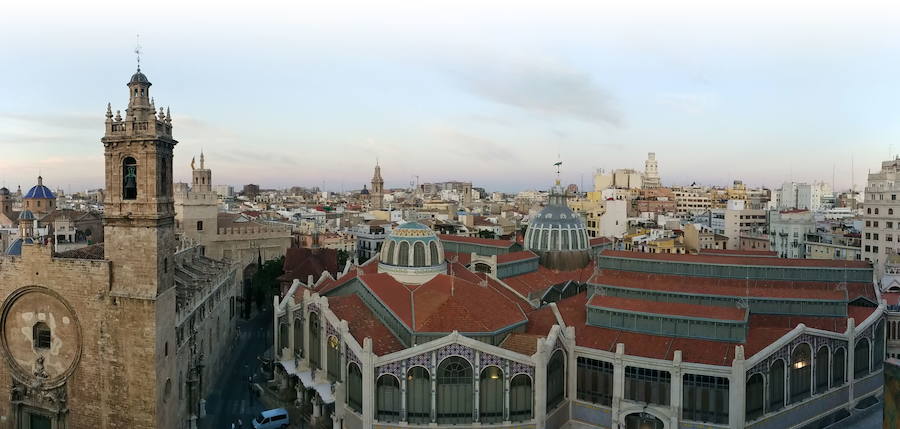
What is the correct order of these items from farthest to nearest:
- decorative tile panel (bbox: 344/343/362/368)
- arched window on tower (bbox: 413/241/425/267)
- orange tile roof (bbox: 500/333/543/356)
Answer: arched window on tower (bbox: 413/241/425/267), orange tile roof (bbox: 500/333/543/356), decorative tile panel (bbox: 344/343/362/368)

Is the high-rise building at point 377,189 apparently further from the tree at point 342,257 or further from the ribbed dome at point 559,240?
the ribbed dome at point 559,240

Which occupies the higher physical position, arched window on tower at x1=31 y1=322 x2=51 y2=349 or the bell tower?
the bell tower

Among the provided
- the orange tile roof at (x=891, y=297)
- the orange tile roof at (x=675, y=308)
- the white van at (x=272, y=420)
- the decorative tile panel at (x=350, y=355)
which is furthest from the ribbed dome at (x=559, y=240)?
the white van at (x=272, y=420)

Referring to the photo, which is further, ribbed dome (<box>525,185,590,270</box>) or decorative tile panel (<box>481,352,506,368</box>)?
ribbed dome (<box>525,185,590,270</box>)

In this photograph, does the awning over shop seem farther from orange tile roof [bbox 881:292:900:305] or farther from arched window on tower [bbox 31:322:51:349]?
orange tile roof [bbox 881:292:900:305]

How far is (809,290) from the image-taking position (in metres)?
43.7

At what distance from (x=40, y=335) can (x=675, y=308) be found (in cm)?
3739

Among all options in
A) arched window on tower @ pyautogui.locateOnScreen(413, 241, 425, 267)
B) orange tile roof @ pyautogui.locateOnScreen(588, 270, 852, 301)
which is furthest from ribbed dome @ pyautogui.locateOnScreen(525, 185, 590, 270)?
arched window on tower @ pyautogui.locateOnScreen(413, 241, 425, 267)

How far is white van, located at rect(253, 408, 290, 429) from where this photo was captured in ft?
131

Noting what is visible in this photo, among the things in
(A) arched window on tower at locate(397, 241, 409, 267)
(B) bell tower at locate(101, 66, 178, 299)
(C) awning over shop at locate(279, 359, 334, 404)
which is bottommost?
(C) awning over shop at locate(279, 359, 334, 404)

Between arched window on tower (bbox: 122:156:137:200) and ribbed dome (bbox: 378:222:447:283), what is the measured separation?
60.1 ft

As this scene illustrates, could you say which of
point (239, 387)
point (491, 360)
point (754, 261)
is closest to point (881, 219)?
point (754, 261)

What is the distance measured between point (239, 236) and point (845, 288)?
67757mm

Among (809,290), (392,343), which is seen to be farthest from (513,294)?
(809,290)
